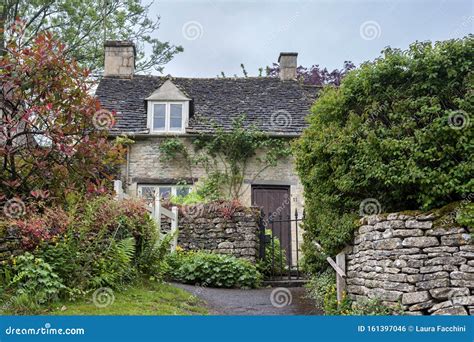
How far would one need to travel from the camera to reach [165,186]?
A: 17.5 metres

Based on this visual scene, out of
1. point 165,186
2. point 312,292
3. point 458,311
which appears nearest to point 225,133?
point 165,186

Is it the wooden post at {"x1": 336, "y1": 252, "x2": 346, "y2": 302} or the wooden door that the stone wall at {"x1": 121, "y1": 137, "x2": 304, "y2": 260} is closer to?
the wooden door

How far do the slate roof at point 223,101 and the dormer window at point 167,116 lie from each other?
0.34 m


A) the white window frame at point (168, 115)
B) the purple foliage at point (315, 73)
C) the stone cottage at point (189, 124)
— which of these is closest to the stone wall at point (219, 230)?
the stone cottage at point (189, 124)

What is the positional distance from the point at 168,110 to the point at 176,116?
32 centimetres

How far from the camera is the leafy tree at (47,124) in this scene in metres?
8.38

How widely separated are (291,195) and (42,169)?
1000 centimetres

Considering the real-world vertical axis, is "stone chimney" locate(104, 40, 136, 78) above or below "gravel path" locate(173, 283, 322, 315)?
above

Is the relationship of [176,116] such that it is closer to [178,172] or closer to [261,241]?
[178,172]

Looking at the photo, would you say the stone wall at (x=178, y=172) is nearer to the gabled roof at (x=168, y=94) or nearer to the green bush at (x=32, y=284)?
the gabled roof at (x=168, y=94)

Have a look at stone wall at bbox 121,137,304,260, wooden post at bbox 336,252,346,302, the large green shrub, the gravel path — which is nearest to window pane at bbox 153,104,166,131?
stone wall at bbox 121,137,304,260

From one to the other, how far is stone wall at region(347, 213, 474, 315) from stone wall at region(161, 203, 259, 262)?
5793 mm

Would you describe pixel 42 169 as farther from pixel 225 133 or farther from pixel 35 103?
pixel 225 133

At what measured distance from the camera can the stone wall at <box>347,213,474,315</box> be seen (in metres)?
7.22
